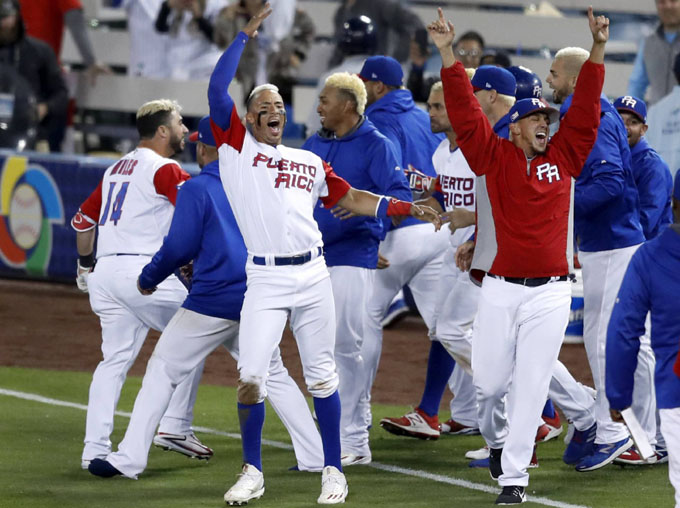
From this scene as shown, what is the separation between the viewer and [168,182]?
7.16 metres

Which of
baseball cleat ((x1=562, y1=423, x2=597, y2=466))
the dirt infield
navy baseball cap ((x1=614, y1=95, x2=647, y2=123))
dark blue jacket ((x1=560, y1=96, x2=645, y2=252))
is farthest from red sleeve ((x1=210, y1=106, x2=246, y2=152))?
the dirt infield

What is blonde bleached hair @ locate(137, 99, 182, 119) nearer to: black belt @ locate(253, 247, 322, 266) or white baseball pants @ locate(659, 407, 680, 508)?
black belt @ locate(253, 247, 322, 266)

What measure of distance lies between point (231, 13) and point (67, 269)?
3.18 metres

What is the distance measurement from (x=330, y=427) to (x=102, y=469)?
129cm

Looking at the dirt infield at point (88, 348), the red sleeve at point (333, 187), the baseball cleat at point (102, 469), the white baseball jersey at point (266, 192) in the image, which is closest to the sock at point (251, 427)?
the white baseball jersey at point (266, 192)

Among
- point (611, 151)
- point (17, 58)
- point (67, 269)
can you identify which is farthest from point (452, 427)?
point (17, 58)

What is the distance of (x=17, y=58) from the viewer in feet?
47.1

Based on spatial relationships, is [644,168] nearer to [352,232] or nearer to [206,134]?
[352,232]

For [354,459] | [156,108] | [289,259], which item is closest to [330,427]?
[289,259]

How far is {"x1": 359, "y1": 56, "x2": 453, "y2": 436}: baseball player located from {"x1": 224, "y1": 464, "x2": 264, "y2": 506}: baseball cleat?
1.61 meters

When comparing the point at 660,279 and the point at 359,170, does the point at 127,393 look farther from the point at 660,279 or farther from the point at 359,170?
the point at 660,279

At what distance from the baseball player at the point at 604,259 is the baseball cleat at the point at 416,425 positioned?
3.92ft

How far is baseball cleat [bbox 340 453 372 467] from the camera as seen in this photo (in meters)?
7.35

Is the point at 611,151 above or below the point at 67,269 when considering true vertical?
above
